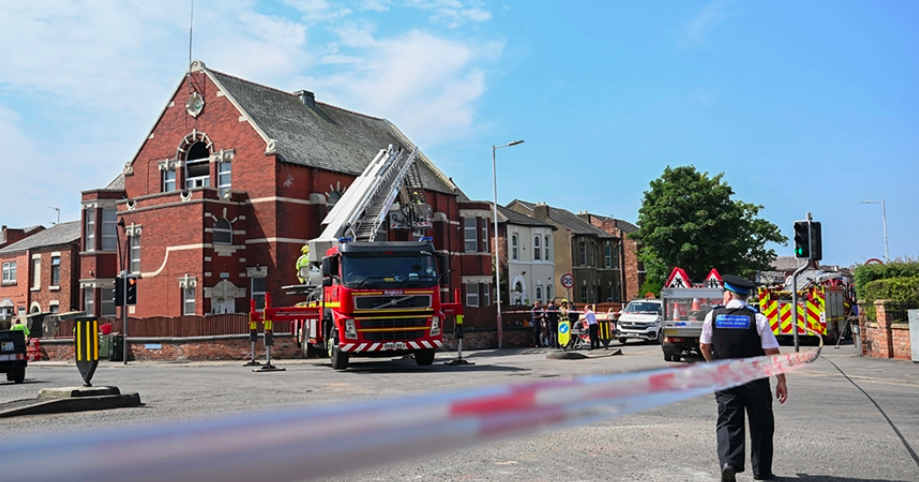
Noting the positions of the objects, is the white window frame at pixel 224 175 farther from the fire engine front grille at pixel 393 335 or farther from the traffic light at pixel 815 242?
the traffic light at pixel 815 242

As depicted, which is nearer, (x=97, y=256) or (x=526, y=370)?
(x=526, y=370)

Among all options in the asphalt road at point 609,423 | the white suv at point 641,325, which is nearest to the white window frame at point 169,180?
the asphalt road at point 609,423

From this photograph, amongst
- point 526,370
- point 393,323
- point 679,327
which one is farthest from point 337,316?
point 679,327

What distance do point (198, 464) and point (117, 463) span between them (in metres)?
0.14

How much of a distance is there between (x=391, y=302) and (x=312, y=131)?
23989 millimetres

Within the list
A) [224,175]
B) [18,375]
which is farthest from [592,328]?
[224,175]

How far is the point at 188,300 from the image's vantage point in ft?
112

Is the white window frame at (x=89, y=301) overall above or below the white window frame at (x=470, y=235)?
below

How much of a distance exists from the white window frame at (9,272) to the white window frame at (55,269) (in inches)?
186

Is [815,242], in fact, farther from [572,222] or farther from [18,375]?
[572,222]

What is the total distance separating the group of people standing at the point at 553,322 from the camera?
1088 inches

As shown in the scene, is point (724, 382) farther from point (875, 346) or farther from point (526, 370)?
point (875, 346)

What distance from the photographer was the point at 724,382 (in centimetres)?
412

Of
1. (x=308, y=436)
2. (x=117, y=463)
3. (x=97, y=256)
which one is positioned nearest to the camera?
(x=117, y=463)
